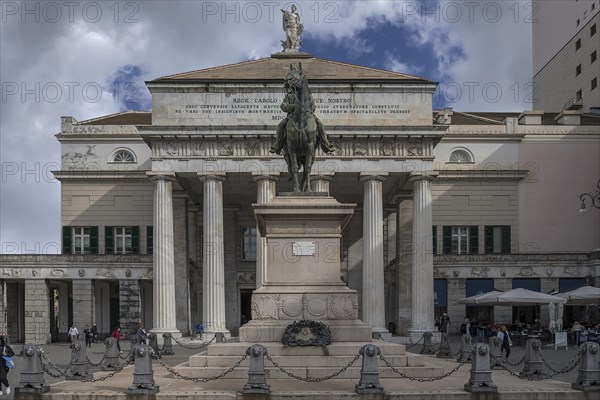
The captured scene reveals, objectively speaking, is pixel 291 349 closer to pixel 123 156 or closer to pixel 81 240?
pixel 81 240

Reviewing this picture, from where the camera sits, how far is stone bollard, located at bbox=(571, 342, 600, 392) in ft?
65.2

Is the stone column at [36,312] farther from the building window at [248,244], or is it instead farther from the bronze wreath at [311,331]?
the bronze wreath at [311,331]

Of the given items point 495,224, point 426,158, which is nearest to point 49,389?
point 426,158

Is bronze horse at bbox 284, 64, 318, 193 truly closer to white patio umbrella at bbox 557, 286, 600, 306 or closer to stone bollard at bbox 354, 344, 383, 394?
stone bollard at bbox 354, 344, 383, 394

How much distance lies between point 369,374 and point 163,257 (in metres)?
34.1

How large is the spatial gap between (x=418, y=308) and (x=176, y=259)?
56.2ft

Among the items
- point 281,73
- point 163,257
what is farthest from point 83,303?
point 281,73

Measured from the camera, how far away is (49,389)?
65.4 feet

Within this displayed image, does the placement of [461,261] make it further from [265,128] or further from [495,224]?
[265,128]

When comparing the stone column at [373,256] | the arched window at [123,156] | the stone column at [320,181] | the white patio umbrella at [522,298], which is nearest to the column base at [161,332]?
the stone column at [373,256]

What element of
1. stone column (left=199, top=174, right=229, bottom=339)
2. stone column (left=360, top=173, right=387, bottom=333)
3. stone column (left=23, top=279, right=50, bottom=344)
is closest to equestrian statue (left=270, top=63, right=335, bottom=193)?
stone column (left=199, top=174, right=229, bottom=339)

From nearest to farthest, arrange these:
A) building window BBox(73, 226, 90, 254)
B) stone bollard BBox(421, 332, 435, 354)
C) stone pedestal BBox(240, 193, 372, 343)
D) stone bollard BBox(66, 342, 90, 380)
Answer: stone pedestal BBox(240, 193, 372, 343) → stone bollard BBox(66, 342, 90, 380) → stone bollard BBox(421, 332, 435, 354) → building window BBox(73, 226, 90, 254)

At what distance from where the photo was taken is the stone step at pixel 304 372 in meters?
20.3

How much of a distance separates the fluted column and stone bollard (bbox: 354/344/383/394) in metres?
34.0
